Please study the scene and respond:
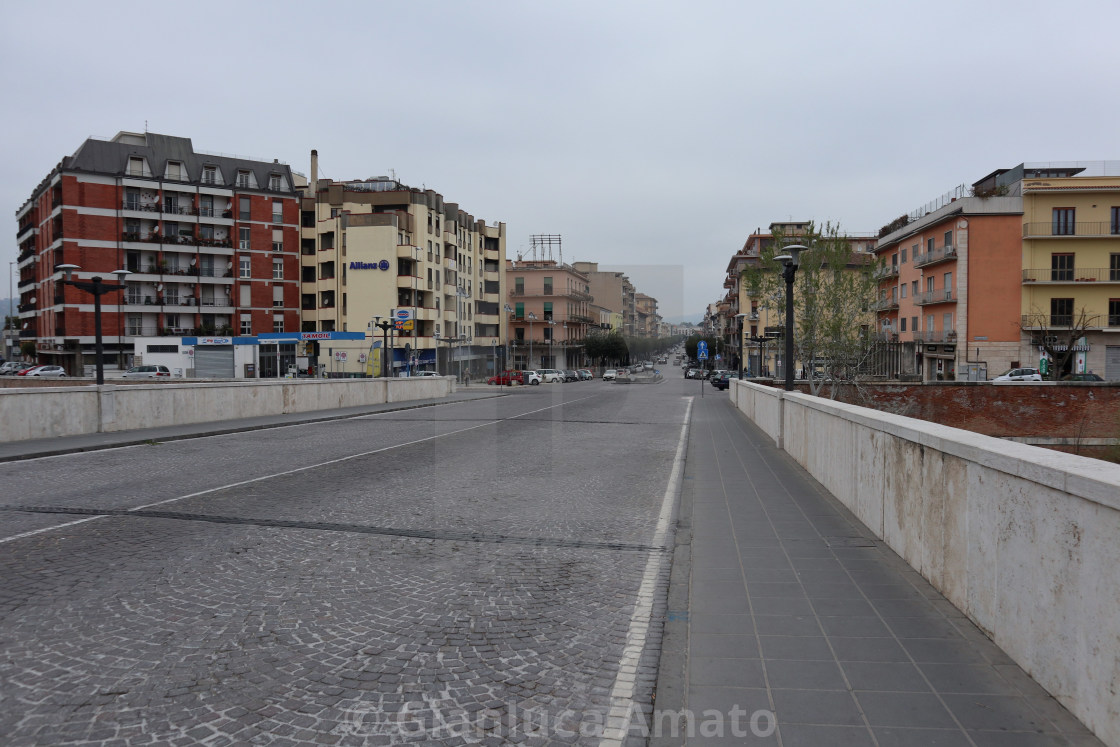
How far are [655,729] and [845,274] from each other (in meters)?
27.7

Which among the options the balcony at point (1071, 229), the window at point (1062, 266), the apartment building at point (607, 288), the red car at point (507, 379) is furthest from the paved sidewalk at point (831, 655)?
the apartment building at point (607, 288)

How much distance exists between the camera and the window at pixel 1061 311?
140ft

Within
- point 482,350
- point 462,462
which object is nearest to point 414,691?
point 462,462

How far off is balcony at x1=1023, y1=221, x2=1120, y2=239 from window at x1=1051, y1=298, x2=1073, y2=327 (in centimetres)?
395

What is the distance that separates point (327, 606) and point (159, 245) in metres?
60.6

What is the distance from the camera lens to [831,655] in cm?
399

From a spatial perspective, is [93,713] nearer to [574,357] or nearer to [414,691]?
[414,691]

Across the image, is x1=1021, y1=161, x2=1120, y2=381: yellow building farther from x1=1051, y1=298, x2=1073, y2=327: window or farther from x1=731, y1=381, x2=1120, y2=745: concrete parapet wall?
x1=731, y1=381, x2=1120, y2=745: concrete parapet wall

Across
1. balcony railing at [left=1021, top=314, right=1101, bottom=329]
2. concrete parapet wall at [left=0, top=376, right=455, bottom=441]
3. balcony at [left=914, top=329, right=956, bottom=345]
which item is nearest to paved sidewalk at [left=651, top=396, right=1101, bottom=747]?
concrete parapet wall at [left=0, top=376, right=455, bottom=441]

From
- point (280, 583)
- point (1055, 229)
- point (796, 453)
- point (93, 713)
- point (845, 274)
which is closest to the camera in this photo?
→ point (93, 713)

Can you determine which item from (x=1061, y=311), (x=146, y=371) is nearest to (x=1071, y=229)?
(x=1061, y=311)

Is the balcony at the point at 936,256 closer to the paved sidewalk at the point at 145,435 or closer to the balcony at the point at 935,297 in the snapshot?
the balcony at the point at 935,297

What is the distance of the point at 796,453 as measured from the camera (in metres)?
12.2

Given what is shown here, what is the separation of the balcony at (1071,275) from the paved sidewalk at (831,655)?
44.9 m
